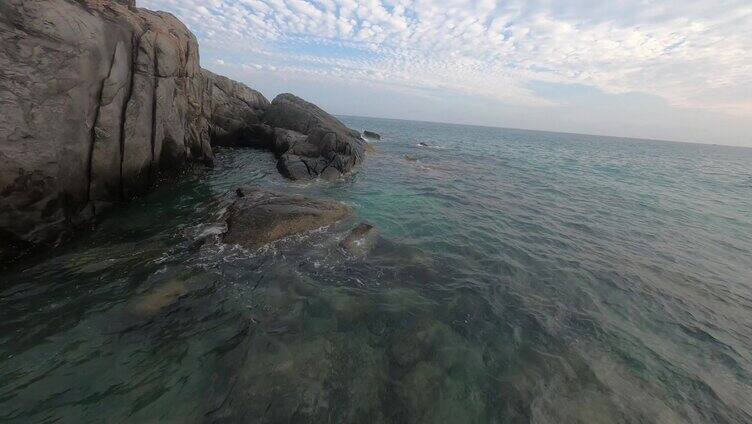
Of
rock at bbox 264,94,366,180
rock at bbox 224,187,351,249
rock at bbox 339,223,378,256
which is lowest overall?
rock at bbox 339,223,378,256

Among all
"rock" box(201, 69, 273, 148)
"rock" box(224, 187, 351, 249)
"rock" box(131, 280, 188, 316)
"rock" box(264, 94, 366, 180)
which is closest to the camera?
"rock" box(131, 280, 188, 316)

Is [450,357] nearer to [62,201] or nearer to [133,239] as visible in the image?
[133,239]

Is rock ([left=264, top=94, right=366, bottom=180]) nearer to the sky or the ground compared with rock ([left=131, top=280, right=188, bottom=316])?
nearer to the sky

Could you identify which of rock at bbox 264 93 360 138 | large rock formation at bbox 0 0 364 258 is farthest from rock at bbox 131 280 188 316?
rock at bbox 264 93 360 138

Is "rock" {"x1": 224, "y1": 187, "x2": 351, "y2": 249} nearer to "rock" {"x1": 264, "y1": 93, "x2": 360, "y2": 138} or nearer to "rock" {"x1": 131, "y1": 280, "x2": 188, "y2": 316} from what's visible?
"rock" {"x1": 131, "y1": 280, "x2": 188, "y2": 316}

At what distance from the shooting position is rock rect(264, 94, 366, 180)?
70.4 feet

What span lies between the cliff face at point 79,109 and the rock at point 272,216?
434 cm

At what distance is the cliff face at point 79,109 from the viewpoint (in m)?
8.60

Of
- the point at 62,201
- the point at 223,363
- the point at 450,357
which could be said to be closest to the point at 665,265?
the point at 450,357

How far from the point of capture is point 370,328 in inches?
310

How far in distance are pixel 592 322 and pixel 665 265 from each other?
6.84m

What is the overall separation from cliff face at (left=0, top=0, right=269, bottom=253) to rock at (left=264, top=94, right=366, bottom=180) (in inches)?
280

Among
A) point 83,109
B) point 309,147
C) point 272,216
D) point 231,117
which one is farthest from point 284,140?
point 83,109

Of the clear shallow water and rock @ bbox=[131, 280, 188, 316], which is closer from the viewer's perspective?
the clear shallow water
